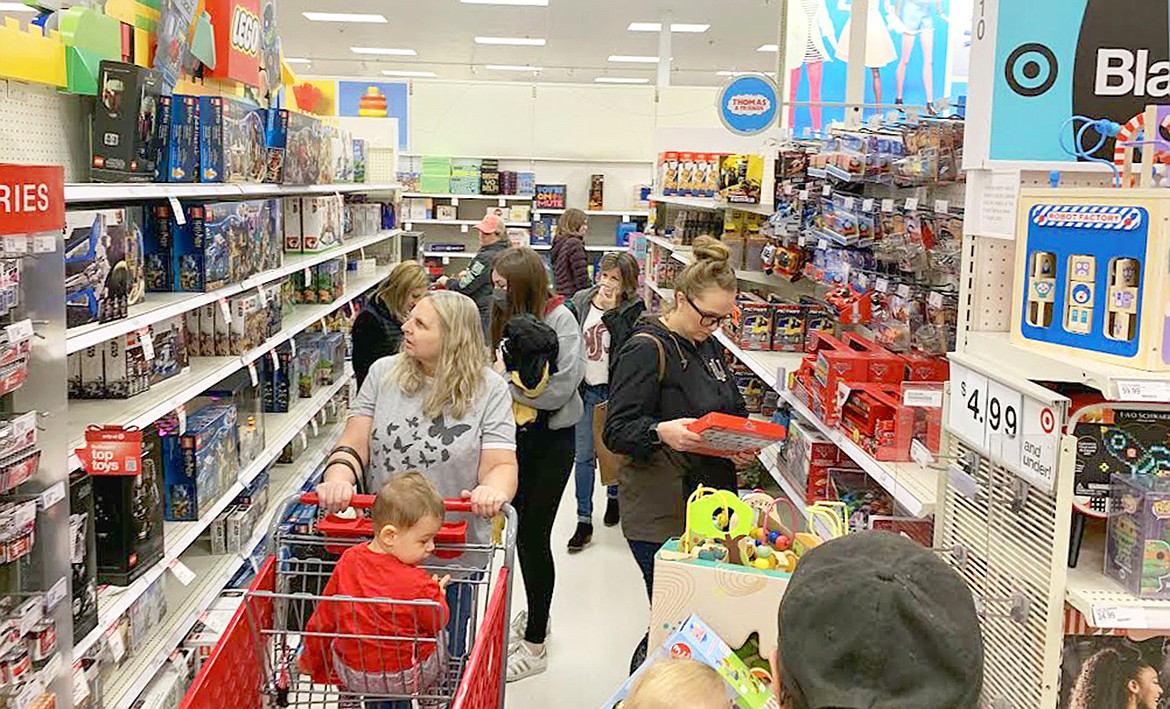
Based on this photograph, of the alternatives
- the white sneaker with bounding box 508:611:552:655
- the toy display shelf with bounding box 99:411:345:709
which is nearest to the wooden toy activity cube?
the toy display shelf with bounding box 99:411:345:709

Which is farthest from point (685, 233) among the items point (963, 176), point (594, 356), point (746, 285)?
point (963, 176)

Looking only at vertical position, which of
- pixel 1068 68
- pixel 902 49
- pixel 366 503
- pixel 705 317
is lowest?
pixel 366 503

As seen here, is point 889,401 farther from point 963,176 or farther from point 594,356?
point 594,356

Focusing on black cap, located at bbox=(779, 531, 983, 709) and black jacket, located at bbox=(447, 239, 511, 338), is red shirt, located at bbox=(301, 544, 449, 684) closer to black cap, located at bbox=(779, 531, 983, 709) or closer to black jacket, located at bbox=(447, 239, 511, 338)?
black cap, located at bbox=(779, 531, 983, 709)

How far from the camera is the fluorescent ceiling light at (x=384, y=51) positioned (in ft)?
62.1

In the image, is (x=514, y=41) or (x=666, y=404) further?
(x=514, y=41)

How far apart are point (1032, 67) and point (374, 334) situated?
14.6 ft

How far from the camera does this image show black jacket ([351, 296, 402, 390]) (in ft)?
20.8

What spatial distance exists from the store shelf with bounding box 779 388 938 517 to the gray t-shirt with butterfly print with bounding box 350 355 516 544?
46.0 inches

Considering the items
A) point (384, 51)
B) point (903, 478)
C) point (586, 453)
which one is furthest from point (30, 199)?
point (384, 51)

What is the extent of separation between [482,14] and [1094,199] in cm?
1370

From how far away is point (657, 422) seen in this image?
3736 millimetres

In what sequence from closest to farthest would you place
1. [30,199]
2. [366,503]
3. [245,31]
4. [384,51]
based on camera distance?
[30,199]
[366,503]
[245,31]
[384,51]

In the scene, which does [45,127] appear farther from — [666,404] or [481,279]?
[481,279]
